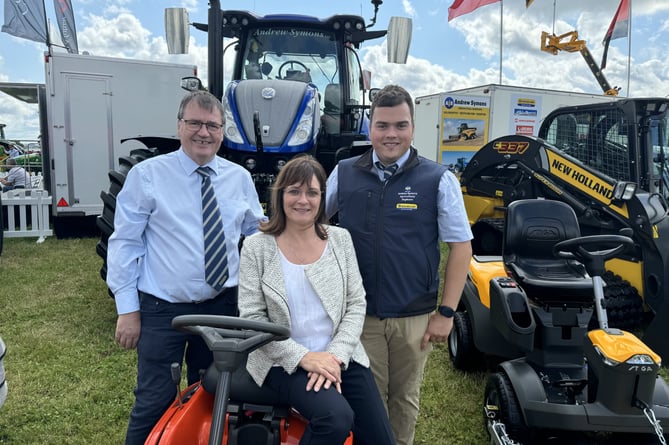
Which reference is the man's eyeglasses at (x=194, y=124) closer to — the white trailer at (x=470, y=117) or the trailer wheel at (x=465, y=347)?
the trailer wheel at (x=465, y=347)

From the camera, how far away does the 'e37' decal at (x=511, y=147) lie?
19.8 ft

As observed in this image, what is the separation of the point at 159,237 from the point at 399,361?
122cm

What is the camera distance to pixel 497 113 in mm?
12562

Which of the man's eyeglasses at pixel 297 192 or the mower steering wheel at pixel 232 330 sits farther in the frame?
the man's eyeglasses at pixel 297 192

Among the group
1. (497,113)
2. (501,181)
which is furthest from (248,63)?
(497,113)

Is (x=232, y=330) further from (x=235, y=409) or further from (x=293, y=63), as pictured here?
(x=293, y=63)

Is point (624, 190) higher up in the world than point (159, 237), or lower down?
higher up

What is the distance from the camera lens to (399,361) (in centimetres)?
243

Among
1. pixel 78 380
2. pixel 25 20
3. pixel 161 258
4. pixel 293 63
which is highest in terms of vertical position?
pixel 25 20

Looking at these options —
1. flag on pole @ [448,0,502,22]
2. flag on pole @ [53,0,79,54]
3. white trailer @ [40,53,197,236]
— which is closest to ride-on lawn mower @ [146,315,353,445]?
white trailer @ [40,53,197,236]

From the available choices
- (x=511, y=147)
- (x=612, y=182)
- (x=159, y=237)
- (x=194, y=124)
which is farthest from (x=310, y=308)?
(x=511, y=147)

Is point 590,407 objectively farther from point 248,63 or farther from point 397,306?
point 248,63

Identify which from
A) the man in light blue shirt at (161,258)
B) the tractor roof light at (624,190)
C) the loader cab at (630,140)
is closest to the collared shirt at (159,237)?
the man in light blue shirt at (161,258)

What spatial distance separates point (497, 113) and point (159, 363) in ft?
38.7
